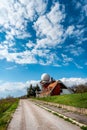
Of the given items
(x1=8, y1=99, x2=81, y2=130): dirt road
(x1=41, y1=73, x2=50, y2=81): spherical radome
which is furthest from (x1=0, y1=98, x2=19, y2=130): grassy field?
(x1=41, y1=73, x2=50, y2=81): spherical radome

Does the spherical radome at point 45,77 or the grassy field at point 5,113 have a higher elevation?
the spherical radome at point 45,77

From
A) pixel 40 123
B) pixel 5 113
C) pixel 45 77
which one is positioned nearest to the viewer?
pixel 40 123

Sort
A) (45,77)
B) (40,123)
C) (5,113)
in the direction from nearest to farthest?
(40,123), (5,113), (45,77)

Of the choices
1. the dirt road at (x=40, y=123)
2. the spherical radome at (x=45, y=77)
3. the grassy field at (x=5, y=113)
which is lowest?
the dirt road at (x=40, y=123)

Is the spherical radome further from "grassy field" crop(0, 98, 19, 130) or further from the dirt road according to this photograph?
the dirt road

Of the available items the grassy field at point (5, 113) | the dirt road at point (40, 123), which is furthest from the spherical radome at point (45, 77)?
the dirt road at point (40, 123)

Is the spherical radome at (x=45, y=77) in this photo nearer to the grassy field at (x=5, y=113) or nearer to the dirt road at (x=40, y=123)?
the grassy field at (x=5, y=113)

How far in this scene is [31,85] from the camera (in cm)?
15088

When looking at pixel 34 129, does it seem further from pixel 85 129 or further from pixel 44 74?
pixel 44 74

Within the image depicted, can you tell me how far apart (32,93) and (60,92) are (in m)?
75.5

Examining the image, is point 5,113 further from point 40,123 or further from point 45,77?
point 45,77

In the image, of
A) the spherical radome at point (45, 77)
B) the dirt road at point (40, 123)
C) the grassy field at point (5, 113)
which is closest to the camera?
the dirt road at point (40, 123)

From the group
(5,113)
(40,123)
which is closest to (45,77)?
(5,113)

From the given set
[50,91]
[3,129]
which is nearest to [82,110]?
[3,129]
